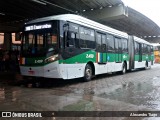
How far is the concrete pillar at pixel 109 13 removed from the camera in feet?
64.0

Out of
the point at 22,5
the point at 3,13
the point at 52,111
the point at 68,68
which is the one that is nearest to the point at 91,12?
the point at 22,5

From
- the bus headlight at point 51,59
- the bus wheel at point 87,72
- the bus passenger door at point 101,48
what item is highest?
the bus passenger door at point 101,48

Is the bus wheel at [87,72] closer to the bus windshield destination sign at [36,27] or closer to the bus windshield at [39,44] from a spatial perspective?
the bus windshield at [39,44]

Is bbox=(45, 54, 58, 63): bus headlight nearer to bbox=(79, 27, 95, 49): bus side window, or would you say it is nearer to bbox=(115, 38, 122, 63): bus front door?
bbox=(79, 27, 95, 49): bus side window

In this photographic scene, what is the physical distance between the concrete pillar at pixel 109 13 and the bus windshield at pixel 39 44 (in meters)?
10.7

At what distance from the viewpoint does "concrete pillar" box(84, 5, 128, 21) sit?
64.0ft

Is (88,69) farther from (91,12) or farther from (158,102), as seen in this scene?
(91,12)

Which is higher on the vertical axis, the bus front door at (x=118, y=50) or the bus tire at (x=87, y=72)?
the bus front door at (x=118, y=50)

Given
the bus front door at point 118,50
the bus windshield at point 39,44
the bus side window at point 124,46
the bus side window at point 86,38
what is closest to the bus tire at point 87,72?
the bus side window at point 86,38

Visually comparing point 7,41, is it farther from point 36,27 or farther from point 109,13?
point 36,27

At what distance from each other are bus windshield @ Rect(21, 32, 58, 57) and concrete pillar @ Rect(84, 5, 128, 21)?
10665 mm

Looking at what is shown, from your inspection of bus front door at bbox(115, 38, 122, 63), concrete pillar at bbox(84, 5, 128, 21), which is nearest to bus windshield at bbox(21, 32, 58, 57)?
bus front door at bbox(115, 38, 122, 63)

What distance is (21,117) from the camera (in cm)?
560

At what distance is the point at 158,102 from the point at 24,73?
20.4ft
